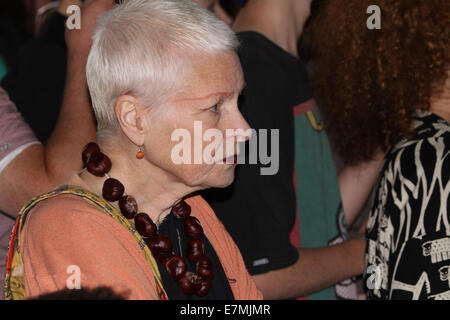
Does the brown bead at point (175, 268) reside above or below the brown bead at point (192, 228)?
below

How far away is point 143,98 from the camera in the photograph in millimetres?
1100

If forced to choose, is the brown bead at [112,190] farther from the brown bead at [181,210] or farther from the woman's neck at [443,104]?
the woman's neck at [443,104]

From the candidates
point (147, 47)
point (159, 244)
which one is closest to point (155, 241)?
point (159, 244)

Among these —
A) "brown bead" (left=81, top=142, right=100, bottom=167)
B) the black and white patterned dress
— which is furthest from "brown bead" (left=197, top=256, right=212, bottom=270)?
the black and white patterned dress

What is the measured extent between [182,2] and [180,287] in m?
0.58

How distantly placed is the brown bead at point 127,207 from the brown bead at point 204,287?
22cm

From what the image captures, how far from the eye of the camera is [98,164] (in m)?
1.12

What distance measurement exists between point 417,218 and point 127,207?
2.52 ft

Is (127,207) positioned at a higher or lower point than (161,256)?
higher

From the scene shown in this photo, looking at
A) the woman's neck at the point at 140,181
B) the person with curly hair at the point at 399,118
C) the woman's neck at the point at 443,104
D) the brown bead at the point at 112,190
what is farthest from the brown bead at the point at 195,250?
the woman's neck at the point at 443,104

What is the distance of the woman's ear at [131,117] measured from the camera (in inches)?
43.5

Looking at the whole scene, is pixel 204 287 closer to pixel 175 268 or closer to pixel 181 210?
pixel 175 268

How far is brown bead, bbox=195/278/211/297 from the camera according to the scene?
1.19 m
